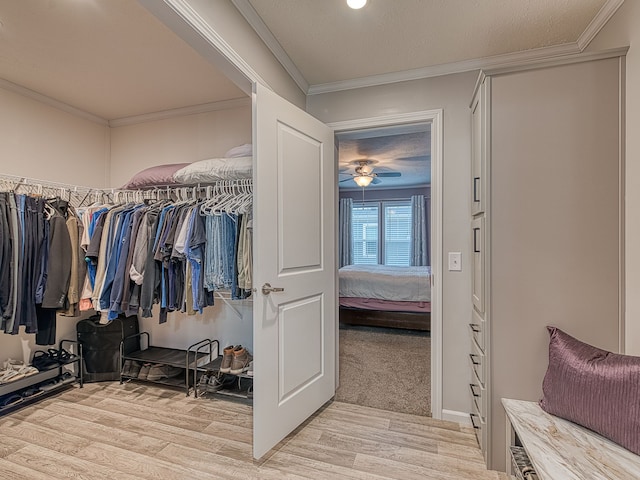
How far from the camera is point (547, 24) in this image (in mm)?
1812

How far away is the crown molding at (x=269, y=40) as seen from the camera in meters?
1.68

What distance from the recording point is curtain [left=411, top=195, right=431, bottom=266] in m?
6.93

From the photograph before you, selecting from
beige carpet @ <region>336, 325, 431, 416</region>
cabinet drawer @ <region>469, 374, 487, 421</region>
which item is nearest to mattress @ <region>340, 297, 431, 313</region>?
beige carpet @ <region>336, 325, 431, 416</region>

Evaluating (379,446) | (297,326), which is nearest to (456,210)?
(297,326)

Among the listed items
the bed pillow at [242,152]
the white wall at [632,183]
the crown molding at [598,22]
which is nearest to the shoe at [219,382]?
A: the bed pillow at [242,152]

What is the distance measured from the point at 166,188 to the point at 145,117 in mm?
937

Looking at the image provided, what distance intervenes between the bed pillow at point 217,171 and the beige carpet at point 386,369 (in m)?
1.87

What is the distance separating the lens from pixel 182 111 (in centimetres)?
Answer: 299

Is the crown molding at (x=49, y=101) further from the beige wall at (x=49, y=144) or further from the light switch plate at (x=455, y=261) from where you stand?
the light switch plate at (x=455, y=261)

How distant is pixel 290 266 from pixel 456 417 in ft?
5.06

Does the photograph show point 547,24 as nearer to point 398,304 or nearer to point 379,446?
point 379,446

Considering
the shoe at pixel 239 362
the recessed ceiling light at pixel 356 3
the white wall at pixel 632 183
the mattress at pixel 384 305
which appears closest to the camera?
the white wall at pixel 632 183

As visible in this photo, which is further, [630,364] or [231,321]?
[231,321]

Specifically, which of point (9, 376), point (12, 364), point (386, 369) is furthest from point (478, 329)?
point (12, 364)
